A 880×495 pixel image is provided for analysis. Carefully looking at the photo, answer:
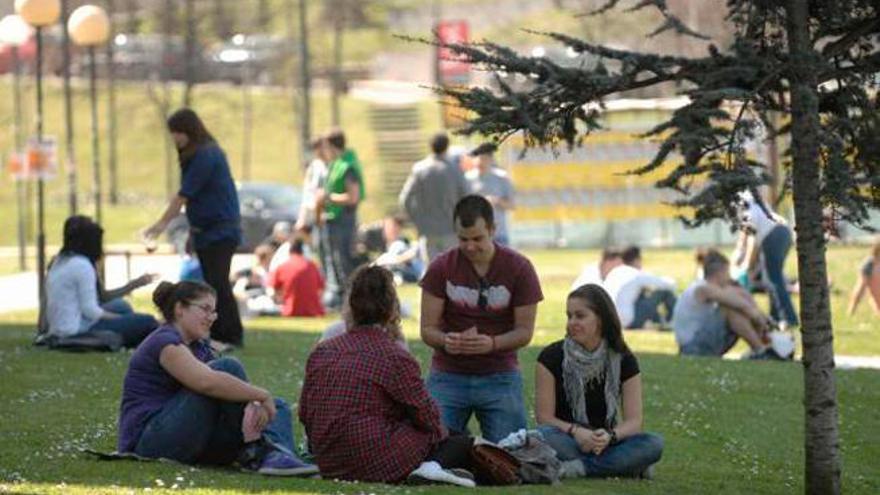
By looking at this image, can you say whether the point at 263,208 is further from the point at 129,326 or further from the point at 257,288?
the point at 129,326

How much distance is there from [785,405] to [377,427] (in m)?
6.16

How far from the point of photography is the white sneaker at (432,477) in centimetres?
1055

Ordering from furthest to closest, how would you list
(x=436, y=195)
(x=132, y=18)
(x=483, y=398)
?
(x=132, y=18)
(x=436, y=195)
(x=483, y=398)

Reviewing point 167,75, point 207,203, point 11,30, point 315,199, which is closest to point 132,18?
point 167,75

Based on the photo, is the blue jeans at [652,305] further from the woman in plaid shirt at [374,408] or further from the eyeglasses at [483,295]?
the woman in plaid shirt at [374,408]

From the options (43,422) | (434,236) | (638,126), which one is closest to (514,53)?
(43,422)

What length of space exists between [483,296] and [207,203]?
6.09 m

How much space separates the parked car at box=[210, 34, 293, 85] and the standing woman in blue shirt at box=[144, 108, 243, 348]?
170 feet

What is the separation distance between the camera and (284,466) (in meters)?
11.0

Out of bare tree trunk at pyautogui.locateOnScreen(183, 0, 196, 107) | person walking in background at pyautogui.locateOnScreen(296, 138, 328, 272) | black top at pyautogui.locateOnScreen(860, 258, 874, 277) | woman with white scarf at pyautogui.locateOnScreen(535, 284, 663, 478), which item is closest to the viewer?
woman with white scarf at pyautogui.locateOnScreen(535, 284, 663, 478)

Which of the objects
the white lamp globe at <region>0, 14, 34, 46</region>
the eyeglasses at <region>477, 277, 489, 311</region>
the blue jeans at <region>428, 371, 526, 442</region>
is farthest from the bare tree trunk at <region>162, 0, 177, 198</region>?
the eyeglasses at <region>477, 277, 489, 311</region>

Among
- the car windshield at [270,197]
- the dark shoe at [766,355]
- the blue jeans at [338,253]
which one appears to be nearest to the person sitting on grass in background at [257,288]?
the blue jeans at [338,253]

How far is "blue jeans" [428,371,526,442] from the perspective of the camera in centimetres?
1195

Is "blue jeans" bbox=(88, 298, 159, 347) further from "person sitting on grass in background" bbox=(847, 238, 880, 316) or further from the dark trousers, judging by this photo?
"person sitting on grass in background" bbox=(847, 238, 880, 316)
